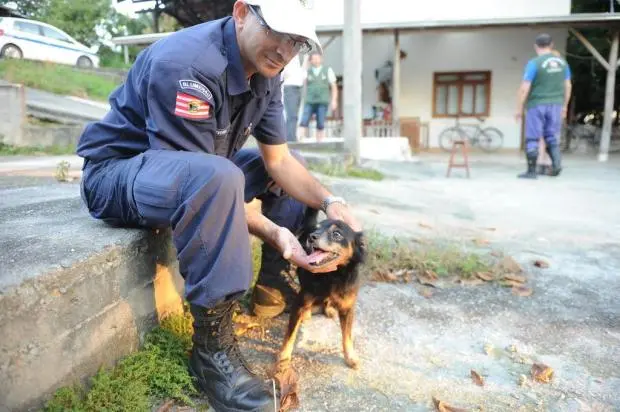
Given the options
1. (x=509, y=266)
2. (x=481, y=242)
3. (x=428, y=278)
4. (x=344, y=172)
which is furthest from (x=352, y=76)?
(x=428, y=278)

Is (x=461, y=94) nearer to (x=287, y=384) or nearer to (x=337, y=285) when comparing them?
(x=337, y=285)

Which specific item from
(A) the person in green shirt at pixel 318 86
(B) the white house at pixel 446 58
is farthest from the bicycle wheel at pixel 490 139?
(A) the person in green shirt at pixel 318 86

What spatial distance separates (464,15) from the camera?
13.8 meters

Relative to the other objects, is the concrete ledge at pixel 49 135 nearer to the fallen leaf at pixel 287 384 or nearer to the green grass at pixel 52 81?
the green grass at pixel 52 81

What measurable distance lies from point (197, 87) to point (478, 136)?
14629 millimetres

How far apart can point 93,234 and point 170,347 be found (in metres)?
0.55

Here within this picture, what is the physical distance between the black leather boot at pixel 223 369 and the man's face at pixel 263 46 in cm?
89

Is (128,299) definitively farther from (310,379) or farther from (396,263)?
→ (396,263)

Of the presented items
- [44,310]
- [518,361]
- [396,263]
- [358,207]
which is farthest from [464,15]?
[44,310]

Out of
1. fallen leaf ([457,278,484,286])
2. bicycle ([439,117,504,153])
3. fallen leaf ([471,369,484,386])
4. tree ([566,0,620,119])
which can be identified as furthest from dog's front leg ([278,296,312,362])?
tree ([566,0,620,119])

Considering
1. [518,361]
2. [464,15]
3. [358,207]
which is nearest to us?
[518,361]

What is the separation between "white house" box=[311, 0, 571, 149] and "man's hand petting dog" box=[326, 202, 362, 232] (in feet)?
40.3

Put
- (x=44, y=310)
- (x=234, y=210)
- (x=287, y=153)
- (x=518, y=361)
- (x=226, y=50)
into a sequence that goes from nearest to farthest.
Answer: (x=44, y=310)
(x=234, y=210)
(x=226, y=50)
(x=518, y=361)
(x=287, y=153)

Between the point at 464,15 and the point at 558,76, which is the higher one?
the point at 464,15
